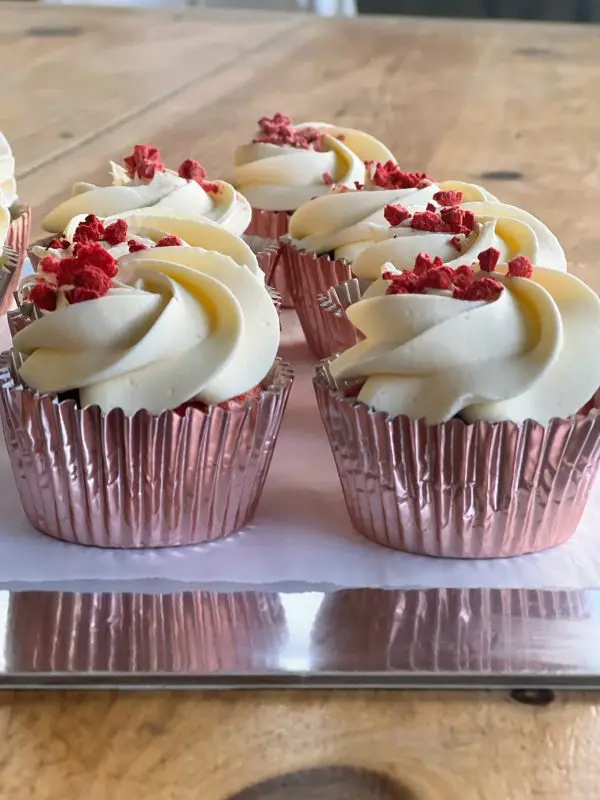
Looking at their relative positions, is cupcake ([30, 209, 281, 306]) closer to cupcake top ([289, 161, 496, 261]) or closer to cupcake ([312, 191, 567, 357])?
cupcake ([312, 191, 567, 357])

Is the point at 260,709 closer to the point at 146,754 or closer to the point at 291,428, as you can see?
the point at 146,754

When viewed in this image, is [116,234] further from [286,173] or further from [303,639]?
[286,173]

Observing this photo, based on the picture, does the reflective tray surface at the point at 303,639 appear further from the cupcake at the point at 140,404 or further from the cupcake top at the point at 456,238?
the cupcake top at the point at 456,238

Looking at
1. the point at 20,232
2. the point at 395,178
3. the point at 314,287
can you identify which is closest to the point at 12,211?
the point at 20,232

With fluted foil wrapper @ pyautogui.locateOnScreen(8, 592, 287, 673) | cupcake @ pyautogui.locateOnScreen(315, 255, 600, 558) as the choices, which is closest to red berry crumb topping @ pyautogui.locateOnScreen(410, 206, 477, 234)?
cupcake @ pyautogui.locateOnScreen(315, 255, 600, 558)

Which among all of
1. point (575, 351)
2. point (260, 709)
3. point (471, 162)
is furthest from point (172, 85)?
point (260, 709)

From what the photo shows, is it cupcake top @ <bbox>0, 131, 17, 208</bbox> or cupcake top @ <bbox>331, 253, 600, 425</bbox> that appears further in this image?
cupcake top @ <bbox>0, 131, 17, 208</bbox>
